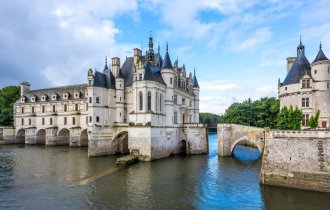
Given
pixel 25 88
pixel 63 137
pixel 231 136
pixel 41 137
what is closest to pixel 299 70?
pixel 231 136

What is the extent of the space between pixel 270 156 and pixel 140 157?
17.7 m

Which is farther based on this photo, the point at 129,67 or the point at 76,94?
the point at 76,94

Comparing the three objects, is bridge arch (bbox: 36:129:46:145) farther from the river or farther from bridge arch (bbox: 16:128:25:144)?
the river

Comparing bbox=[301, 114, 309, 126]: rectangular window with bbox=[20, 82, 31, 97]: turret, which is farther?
bbox=[20, 82, 31, 97]: turret

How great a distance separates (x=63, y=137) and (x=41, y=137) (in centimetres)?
660

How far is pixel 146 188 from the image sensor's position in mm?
20016

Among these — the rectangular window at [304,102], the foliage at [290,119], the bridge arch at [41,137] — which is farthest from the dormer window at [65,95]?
the rectangular window at [304,102]

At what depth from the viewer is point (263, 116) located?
50.7 m

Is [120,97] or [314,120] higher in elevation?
[120,97]

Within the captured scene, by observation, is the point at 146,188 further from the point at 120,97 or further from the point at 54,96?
the point at 54,96

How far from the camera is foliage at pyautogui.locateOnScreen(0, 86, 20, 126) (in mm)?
62812

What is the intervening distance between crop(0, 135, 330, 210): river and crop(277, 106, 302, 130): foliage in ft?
20.4

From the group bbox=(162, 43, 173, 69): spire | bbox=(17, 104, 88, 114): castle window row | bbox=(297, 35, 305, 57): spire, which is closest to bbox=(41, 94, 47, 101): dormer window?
bbox=(17, 104, 88, 114): castle window row

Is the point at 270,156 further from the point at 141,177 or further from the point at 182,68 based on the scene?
the point at 182,68
